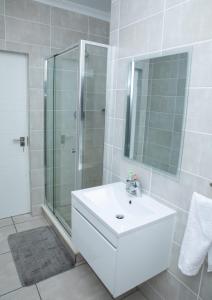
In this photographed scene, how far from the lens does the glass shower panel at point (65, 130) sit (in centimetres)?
213

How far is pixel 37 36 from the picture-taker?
8.45 feet

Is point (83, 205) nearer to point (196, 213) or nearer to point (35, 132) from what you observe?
point (196, 213)

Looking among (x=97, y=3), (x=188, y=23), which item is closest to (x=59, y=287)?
(x=188, y=23)

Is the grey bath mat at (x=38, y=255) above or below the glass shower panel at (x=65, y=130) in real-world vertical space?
below

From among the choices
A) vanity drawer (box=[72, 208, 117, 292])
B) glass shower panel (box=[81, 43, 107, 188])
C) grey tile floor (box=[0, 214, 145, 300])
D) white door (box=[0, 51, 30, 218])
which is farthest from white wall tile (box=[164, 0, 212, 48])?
grey tile floor (box=[0, 214, 145, 300])

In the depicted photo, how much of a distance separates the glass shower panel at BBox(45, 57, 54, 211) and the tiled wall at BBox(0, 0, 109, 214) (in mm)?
64

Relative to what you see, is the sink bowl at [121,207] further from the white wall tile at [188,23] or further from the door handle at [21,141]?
the door handle at [21,141]

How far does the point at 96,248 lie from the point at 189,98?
44.2 inches

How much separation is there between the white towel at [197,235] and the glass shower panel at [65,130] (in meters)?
1.21

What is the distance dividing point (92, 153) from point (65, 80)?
83 cm

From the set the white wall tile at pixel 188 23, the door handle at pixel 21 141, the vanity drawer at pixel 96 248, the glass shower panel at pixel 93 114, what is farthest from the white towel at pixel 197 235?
the door handle at pixel 21 141

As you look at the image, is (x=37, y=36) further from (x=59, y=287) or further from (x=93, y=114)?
(x=59, y=287)

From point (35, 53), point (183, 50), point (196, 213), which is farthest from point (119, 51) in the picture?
point (196, 213)

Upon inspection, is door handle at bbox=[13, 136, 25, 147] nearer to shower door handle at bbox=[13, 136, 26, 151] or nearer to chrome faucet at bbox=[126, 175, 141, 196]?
shower door handle at bbox=[13, 136, 26, 151]
